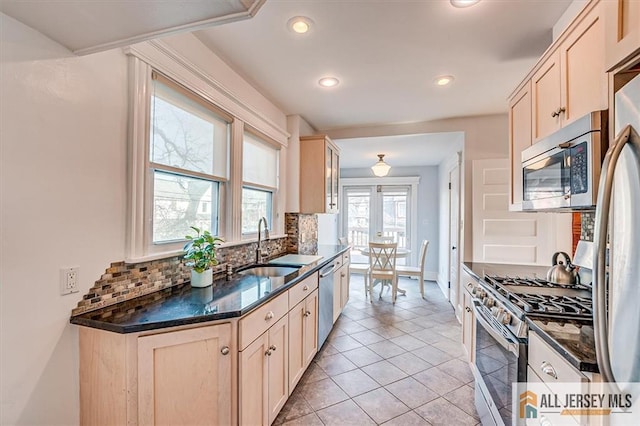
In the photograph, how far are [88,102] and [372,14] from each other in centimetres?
161

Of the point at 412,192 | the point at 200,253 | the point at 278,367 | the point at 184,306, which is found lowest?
the point at 278,367

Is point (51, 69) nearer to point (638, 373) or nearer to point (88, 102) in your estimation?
point (88, 102)

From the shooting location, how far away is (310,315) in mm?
2404

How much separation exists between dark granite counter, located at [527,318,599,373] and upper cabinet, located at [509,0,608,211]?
2.96ft

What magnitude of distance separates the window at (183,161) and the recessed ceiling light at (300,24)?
2.66 ft

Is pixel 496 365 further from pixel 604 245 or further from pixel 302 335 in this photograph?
pixel 302 335

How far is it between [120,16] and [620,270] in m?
1.78

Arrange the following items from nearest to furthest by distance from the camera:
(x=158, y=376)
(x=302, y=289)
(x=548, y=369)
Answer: (x=548, y=369) → (x=158, y=376) → (x=302, y=289)

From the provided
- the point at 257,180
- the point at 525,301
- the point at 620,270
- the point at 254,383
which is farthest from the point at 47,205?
the point at 525,301

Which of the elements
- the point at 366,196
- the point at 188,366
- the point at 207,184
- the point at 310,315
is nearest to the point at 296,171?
the point at 207,184

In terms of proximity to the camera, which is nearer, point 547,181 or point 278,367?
point 547,181

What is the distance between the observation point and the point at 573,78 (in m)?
1.38

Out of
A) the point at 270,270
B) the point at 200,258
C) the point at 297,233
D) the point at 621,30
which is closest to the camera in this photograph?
the point at 621,30

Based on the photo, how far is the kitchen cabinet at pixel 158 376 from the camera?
1.17m
